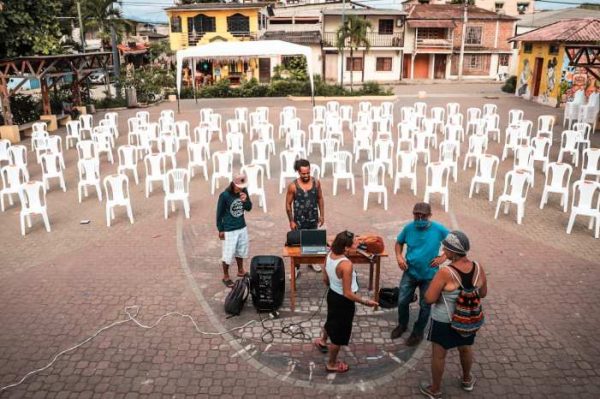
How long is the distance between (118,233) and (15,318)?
10.6 ft

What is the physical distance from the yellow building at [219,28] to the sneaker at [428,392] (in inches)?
1536

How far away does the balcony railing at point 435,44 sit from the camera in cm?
4716

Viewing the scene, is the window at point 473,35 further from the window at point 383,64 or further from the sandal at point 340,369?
the sandal at point 340,369

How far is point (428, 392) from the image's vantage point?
5195 mm

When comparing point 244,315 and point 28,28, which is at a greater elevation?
point 28,28

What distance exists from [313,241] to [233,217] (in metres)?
1.35

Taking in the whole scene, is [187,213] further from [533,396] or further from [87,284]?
[533,396]

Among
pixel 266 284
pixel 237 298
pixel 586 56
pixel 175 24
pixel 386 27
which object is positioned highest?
pixel 175 24

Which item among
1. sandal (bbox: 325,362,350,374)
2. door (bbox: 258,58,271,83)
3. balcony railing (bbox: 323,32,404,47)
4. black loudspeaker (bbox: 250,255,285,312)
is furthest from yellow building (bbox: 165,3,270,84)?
sandal (bbox: 325,362,350,374)

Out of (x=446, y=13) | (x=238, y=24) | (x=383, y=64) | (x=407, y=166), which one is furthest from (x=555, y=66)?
(x=238, y=24)

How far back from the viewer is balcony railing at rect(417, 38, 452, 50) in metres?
47.2

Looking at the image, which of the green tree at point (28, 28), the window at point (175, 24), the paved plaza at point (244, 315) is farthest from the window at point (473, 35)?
the paved plaza at point (244, 315)

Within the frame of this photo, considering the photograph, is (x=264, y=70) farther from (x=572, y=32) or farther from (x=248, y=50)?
(x=248, y=50)

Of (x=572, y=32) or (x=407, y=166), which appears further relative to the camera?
(x=572, y=32)
